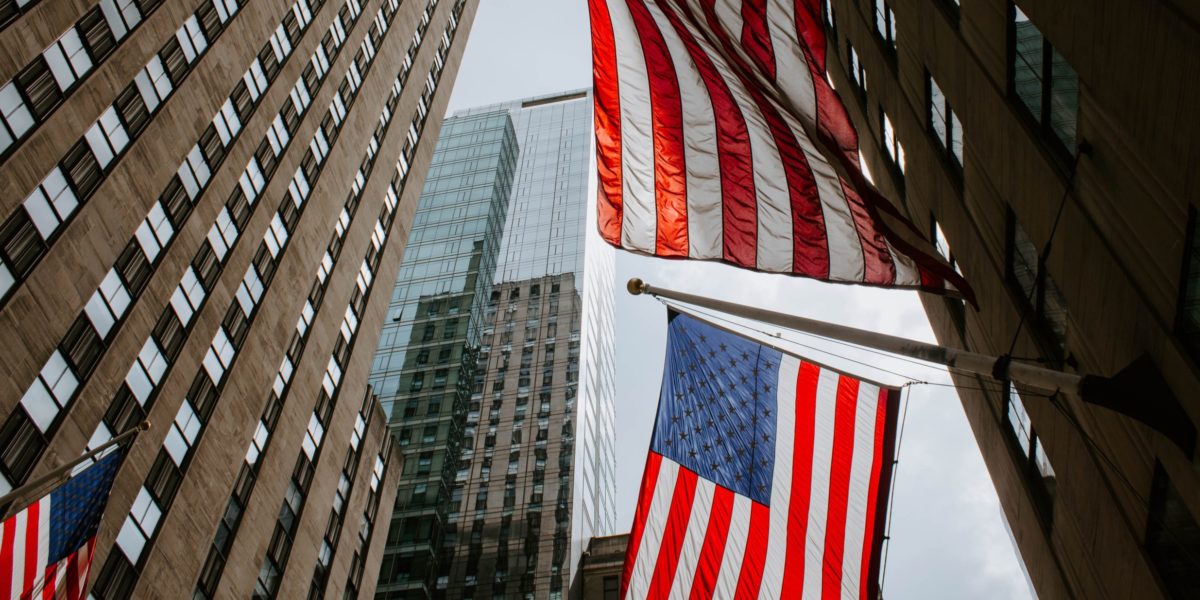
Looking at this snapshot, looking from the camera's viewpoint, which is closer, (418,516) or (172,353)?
(172,353)

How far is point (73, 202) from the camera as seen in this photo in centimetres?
2264

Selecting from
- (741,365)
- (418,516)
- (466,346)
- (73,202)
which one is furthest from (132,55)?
(466,346)

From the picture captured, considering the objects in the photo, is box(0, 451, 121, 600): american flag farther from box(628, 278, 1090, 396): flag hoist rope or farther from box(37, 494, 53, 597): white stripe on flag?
box(628, 278, 1090, 396): flag hoist rope

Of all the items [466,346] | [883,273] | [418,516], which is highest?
[883,273]

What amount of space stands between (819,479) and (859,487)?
2.05ft

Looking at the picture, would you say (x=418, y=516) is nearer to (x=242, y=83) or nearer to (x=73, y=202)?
(x=242, y=83)

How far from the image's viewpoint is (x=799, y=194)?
1159cm

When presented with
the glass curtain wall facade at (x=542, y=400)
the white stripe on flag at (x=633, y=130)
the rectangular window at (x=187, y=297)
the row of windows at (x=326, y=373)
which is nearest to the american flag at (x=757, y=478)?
the white stripe on flag at (x=633, y=130)

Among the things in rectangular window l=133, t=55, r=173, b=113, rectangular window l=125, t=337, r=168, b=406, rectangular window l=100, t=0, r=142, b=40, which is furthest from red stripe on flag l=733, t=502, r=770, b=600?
rectangular window l=100, t=0, r=142, b=40

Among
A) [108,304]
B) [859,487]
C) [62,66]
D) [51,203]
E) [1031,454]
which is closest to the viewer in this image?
[859,487]

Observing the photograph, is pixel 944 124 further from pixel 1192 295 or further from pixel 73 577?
pixel 73 577

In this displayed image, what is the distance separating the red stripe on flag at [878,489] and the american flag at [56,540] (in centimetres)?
1051

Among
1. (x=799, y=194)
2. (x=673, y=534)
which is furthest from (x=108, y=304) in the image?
(x=799, y=194)

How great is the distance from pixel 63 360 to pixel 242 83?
14.7 m
